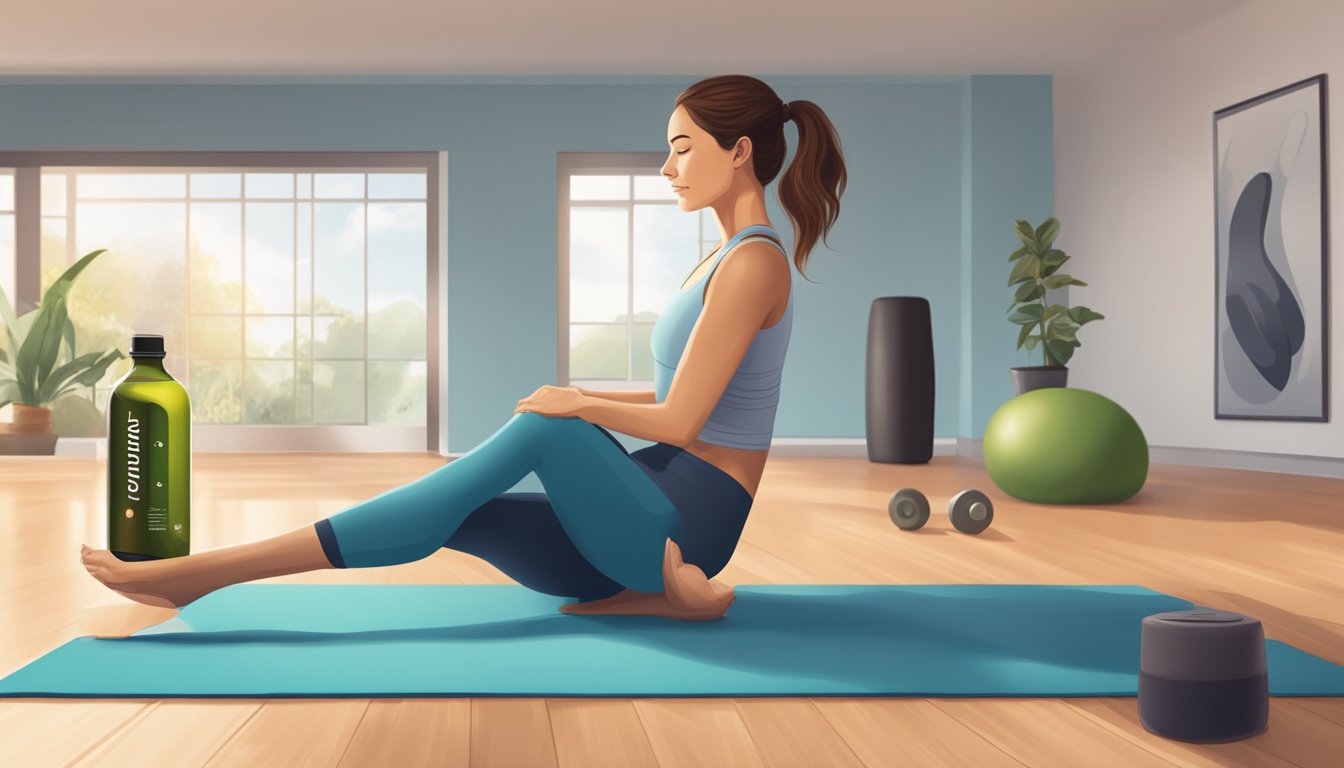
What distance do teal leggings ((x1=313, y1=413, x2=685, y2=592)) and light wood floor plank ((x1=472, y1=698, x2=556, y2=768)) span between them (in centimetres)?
28

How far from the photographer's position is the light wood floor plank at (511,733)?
44.6 inches

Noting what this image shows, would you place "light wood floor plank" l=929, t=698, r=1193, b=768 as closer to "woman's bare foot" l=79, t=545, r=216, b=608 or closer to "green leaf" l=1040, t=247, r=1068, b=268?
"woman's bare foot" l=79, t=545, r=216, b=608

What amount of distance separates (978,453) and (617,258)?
2613mm

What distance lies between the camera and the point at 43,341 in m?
5.87

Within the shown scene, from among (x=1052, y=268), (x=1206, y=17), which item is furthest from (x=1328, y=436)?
(x=1206, y=17)

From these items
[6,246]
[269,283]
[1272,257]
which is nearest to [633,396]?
[1272,257]

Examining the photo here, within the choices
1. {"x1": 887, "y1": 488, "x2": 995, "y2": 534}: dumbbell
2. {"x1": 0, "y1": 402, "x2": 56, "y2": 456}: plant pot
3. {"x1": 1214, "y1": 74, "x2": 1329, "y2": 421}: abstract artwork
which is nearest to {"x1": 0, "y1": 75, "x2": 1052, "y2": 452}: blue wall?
{"x1": 1214, "y1": 74, "x2": 1329, "y2": 421}: abstract artwork

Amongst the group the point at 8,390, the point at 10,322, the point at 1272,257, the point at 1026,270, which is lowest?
the point at 8,390

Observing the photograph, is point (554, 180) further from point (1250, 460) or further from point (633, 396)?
point (633, 396)

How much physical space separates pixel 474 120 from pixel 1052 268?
12.3 ft

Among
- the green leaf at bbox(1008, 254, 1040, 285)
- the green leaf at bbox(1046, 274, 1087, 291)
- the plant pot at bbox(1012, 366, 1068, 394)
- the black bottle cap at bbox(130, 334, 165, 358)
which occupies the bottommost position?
the plant pot at bbox(1012, 366, 1068, 394)

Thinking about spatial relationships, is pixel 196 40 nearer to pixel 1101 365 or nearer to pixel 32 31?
pixel 32 31

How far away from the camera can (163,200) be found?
682 centimetres

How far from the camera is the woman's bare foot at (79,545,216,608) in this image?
1.49 metres
